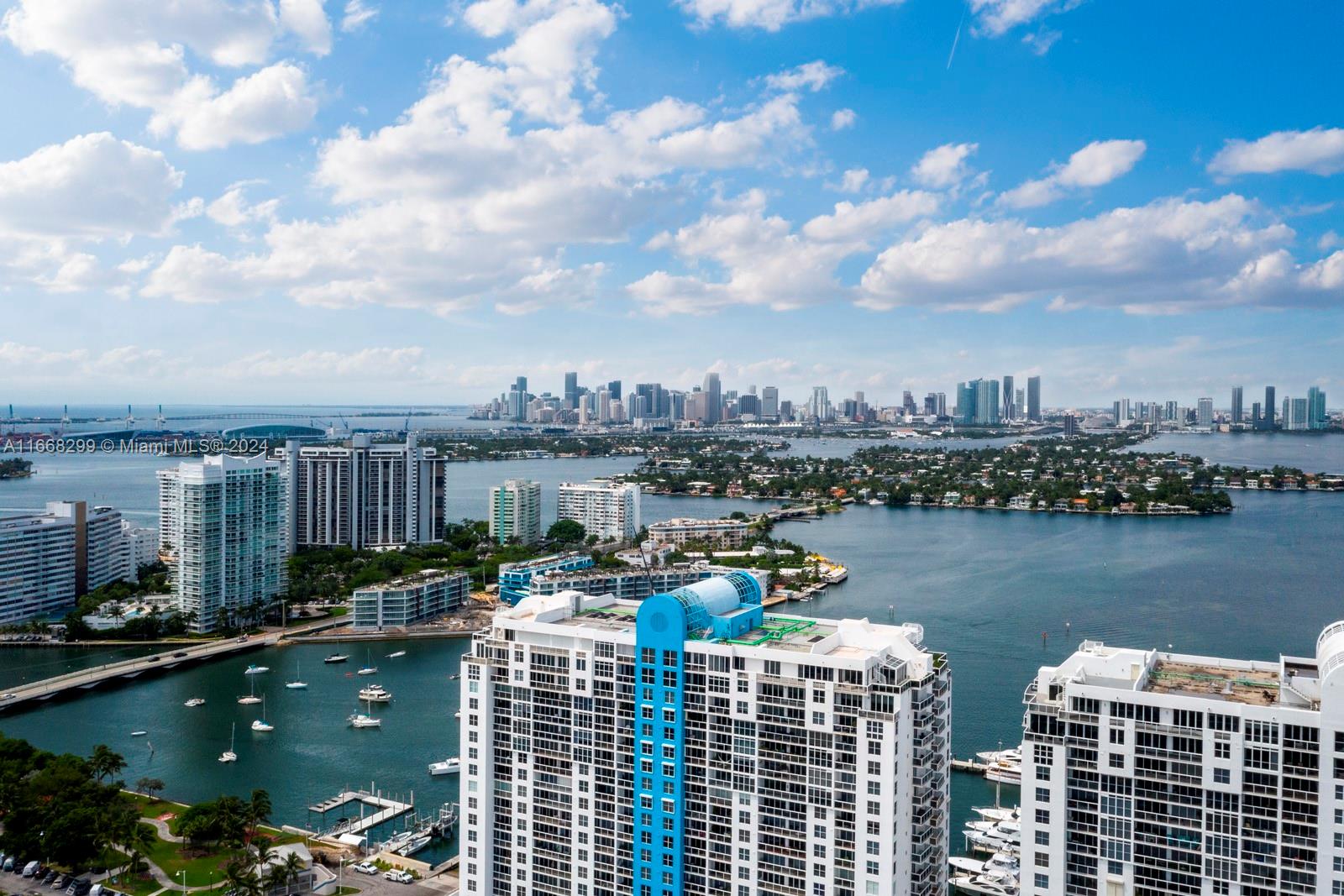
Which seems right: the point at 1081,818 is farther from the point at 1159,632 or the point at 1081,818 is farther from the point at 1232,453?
the point at 1232,453

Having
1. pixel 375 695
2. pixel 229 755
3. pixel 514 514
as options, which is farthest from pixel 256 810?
pixel 514 514

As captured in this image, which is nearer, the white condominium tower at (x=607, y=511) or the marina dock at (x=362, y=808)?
the marina dock at (x=362, y=808)

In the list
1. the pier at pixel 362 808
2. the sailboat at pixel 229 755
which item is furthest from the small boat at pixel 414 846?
the sailboat at pixel 229 755

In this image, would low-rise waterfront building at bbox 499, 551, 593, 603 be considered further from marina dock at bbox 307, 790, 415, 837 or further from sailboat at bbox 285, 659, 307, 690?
marina dock at bbox 307, 790, 415, 837

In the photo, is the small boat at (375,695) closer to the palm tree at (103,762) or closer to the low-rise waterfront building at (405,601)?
the low-rise waterfront building at (405,601)

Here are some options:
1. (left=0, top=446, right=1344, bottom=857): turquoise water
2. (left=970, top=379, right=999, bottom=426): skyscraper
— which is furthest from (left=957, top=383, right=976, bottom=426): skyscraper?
(left=0, top=446, right=1344, bottom=857): turquoise water

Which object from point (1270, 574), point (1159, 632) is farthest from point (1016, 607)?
point (1270, 574)
